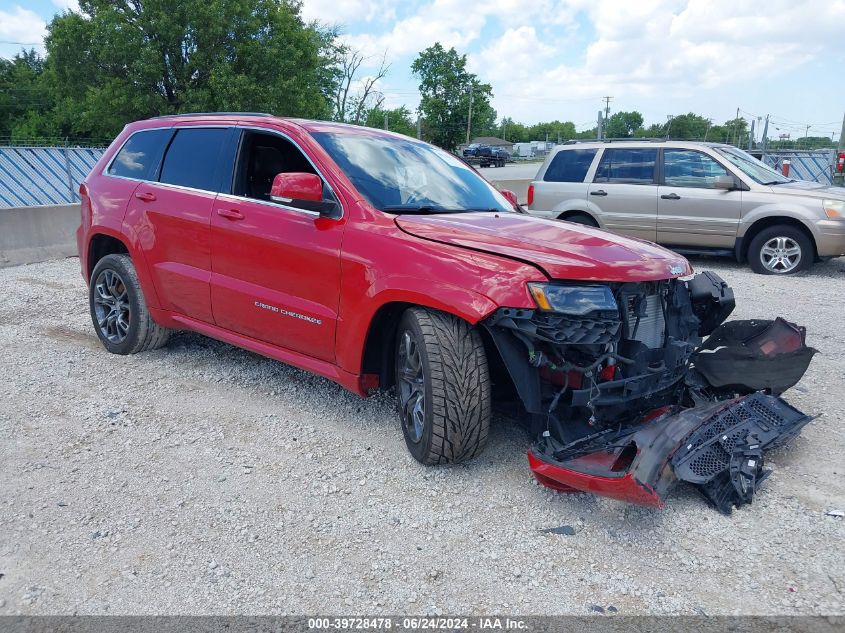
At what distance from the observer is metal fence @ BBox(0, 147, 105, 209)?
49.1ft

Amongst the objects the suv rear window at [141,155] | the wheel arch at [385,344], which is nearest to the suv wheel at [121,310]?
the suv rear window at [141,155]

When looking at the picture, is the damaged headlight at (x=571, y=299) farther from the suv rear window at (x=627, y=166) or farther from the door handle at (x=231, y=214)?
the suv rear window at (x=627, y=166)

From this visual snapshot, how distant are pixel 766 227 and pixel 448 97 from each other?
2361 inches

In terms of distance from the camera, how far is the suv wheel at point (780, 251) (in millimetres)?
9086

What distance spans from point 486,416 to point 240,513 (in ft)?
4.21

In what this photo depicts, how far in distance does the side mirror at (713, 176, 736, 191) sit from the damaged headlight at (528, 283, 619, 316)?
7.09 metres

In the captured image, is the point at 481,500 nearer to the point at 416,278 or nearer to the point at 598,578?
the point at 598,578

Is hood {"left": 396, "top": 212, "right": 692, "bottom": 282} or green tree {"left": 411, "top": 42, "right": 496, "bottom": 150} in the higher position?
green tree {"left": 411, "top": 42, "right": 496, "bottom": 150}

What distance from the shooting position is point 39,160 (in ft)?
50.1

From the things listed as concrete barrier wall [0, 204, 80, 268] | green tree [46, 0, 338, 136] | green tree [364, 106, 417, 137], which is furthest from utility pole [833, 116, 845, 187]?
green tree [364, 106, 417, 137]

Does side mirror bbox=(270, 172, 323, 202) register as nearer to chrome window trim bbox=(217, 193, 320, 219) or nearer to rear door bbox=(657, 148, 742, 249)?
chrome window trim bbox=(217, 193, 320, 219)

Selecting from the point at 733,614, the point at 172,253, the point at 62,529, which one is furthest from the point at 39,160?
the point at 733,614

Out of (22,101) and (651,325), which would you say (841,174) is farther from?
(22,101)

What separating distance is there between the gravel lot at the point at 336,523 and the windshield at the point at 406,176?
54.7 inches
